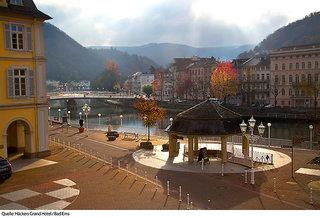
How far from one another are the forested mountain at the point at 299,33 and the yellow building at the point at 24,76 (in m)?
121

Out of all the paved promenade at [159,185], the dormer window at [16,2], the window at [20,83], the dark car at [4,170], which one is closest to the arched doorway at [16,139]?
the window at [20,83]

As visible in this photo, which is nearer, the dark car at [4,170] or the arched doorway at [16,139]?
the dark car at [4,170]

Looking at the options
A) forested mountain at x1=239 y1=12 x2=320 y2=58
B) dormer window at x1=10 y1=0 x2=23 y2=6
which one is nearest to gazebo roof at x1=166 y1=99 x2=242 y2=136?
dormer window at x1=10 y1=0 x2=23 y2=6

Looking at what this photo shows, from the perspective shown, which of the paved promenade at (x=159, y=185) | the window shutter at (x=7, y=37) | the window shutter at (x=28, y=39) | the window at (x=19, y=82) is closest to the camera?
the paved promenade at (x=159, y=185)

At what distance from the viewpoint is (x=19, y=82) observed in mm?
32875

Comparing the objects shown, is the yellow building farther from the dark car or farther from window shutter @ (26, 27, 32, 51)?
the dark car

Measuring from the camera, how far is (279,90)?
3752 inches

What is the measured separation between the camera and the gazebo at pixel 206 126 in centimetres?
3081

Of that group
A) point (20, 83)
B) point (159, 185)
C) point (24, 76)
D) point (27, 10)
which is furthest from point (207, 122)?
point (27, 10)

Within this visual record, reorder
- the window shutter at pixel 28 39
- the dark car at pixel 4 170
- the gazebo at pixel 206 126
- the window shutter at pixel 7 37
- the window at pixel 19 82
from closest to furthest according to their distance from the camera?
the dark car at pixel 4 170 → the gazebo at pixel 206 126 → the window shutter at pixel 7 37 → the window at pixel 19 82 → the window shutter at pixel 28 39

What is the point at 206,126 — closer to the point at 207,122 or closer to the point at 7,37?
the point at 207,122

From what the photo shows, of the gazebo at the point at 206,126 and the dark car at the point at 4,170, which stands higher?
the gazebo at the point at 206,126

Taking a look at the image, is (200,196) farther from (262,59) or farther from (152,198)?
(262,59)

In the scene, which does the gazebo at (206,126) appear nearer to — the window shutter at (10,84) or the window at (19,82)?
the window at (19,82)
